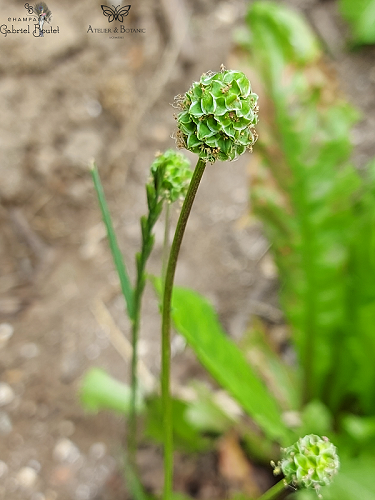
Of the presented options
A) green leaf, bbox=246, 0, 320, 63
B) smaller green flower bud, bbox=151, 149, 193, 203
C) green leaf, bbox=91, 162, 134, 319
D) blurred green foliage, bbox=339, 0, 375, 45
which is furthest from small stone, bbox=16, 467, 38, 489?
blurred green foliage, bbox=339, 0, 375, 45

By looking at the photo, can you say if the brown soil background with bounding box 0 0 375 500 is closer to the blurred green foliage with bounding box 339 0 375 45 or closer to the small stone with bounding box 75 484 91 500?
the small stone with bounding box 75 484 91 500

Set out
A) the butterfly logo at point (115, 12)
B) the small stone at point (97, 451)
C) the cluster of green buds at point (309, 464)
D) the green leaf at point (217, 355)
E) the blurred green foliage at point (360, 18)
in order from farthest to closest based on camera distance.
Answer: the blurred green foliage at point (360, 18) → the butterfly logo at point (115, 12) → the small stone at point (97, 451) → the green leaf at point (217, 355) → the cluster of green buds at point (309, 464)

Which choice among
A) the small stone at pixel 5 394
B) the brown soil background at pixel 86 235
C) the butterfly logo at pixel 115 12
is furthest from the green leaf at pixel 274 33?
the small stone at pixel 5 394

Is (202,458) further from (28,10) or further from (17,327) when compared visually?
(28,10)

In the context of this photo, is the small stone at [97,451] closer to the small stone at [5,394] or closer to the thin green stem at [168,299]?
the small stone at [5,394]

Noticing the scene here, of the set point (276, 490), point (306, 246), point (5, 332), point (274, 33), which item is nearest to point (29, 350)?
point (5, 332)

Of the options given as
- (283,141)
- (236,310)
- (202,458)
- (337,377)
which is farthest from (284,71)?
(202,458)
